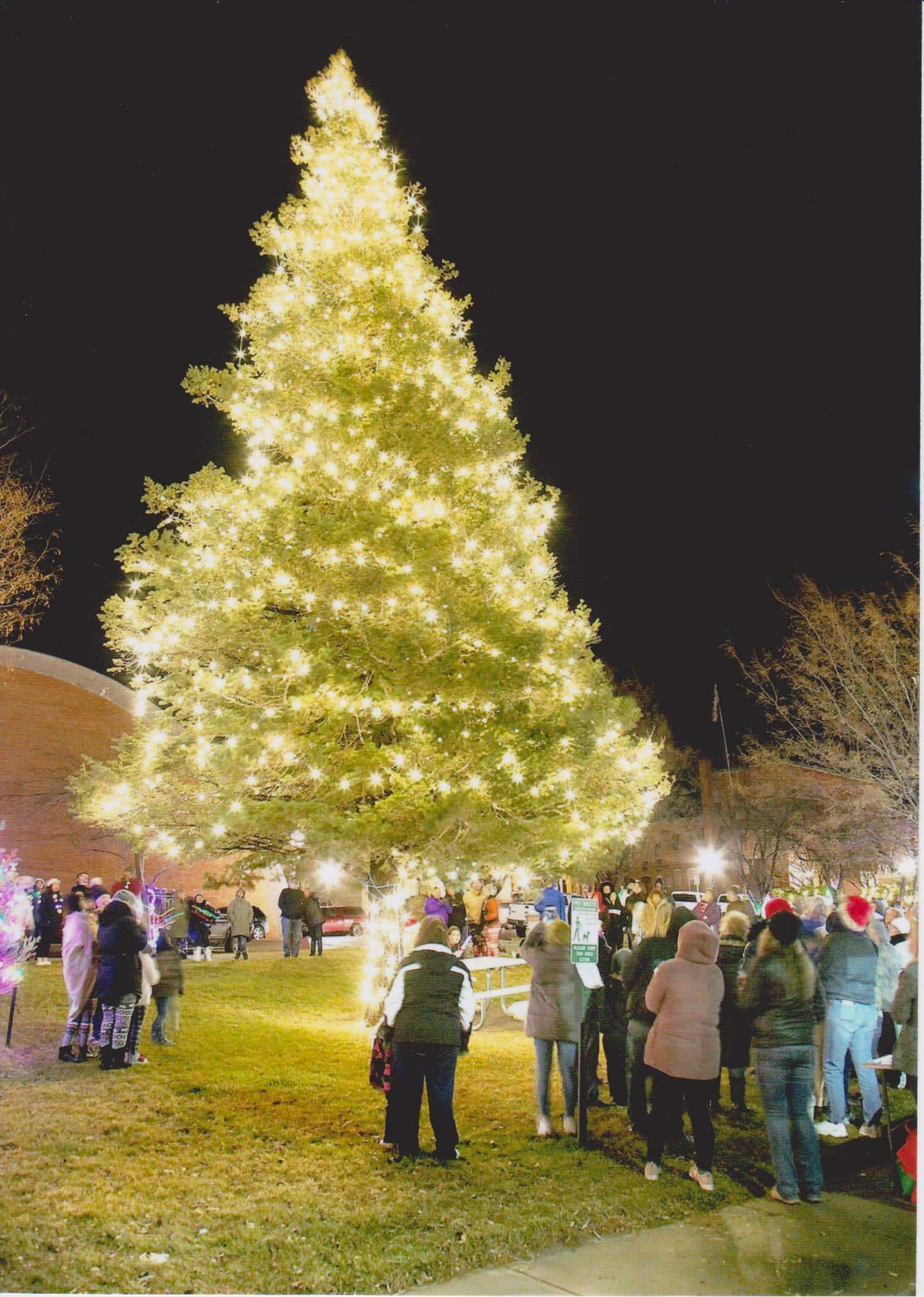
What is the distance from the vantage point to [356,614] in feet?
34.7

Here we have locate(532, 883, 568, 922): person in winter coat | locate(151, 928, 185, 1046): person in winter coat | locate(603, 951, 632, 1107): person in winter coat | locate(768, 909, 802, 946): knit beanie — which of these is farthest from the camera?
locate(532, 883, 568, 922): person in winter coat

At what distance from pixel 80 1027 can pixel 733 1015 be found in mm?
6565

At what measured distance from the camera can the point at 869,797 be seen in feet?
80.2

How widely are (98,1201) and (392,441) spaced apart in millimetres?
9084

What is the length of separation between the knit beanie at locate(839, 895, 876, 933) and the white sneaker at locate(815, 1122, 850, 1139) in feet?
5.40

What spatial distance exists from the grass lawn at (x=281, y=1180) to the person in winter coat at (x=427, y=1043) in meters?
0.26

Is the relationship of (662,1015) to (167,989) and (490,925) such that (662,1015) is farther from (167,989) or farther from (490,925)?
(490,925)

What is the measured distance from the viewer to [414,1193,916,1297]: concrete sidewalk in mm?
4531

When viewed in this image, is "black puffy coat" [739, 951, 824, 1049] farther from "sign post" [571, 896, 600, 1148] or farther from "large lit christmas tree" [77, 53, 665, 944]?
"large lit christmas tree" [77, 53, 665, 944]

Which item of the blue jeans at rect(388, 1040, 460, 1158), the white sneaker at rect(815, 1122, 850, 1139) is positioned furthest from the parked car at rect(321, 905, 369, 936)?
the blue jeans at rect(388, 1040, 460, 1158)

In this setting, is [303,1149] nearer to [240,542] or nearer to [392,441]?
[240,542]

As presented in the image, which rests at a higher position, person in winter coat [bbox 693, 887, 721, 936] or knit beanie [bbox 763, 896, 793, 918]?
knit beanie [bbox 763, 896, 793, 918]

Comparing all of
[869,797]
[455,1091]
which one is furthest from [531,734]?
[869,797]

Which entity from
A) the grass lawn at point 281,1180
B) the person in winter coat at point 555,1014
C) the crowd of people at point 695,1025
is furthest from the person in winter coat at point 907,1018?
the person in winter coat at point 555,1014
